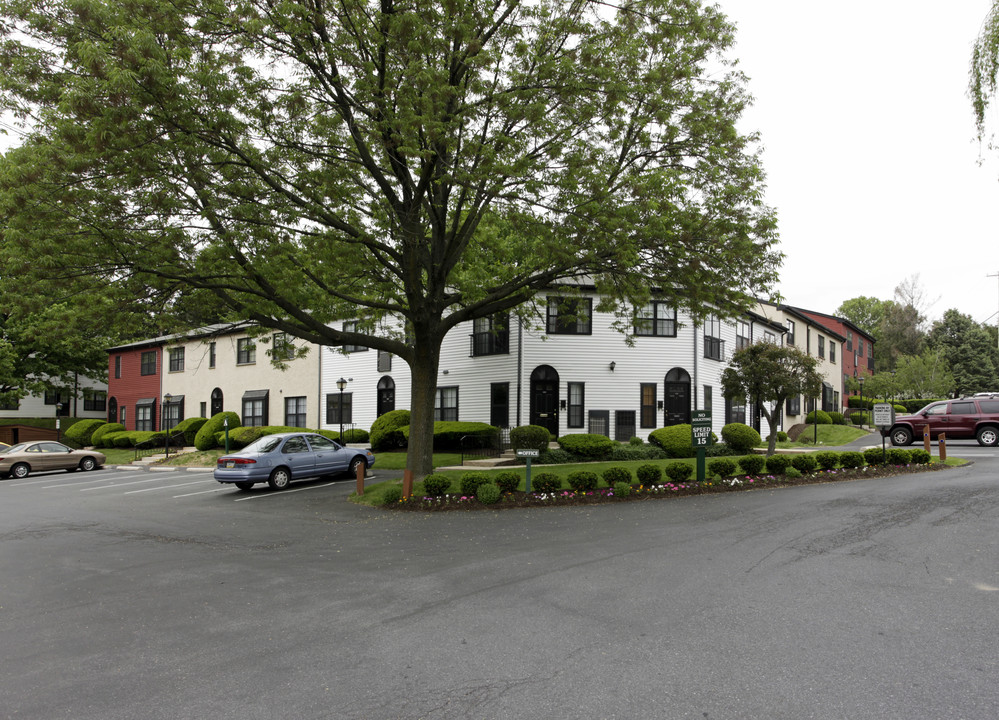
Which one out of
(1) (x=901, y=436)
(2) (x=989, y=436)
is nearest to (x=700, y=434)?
(1) (x=901, y=436)

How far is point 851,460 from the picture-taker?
54.8 ft

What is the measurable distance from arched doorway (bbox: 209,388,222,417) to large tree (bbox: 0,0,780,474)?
24536 mm

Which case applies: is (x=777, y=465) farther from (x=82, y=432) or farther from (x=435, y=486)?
(x=82, y=432)

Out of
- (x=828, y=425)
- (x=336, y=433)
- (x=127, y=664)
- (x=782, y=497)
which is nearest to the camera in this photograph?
(x=127, y=664)

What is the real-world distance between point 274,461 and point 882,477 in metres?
15.6

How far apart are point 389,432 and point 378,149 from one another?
46.2 feet

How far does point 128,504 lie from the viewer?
1571cm

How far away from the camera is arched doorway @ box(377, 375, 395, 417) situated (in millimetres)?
29422

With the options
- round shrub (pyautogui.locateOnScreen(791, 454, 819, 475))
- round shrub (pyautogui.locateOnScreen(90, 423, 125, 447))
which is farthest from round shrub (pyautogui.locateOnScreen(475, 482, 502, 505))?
round shrub (pyautogui.locateOnScreen(90, 423, 125, 447))

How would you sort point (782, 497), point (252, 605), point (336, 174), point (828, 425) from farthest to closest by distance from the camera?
point (828, 425) → point (336, 174) → point (782, 497) → point (252, 605)

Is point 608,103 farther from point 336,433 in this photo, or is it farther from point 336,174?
point 336,433

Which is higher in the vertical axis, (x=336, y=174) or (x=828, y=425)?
(x=336, y=174)

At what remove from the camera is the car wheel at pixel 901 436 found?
23.6 m

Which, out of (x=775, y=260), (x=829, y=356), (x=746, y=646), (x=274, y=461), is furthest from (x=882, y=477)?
(x=829, y=356)
